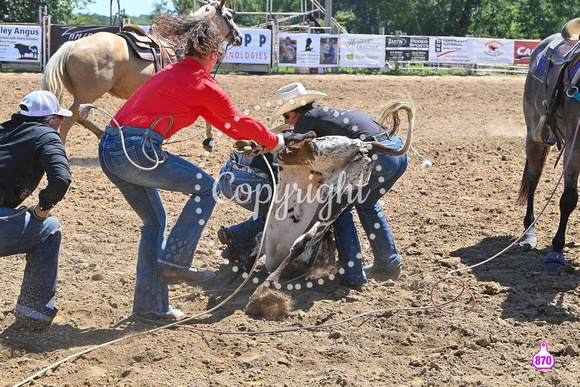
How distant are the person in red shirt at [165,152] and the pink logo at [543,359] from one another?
203 cm

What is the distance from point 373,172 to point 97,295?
2.30 metres

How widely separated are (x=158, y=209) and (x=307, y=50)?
17.3 meters

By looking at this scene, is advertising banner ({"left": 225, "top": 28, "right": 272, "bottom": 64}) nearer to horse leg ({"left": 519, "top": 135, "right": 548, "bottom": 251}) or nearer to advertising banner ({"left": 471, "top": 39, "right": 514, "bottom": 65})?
advertising banner ({"left": 471, "top": 39, "right": 514, "bottom": 65})

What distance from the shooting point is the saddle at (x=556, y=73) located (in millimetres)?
4969

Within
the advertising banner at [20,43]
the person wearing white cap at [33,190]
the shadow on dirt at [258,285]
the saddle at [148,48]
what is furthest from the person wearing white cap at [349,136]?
the advertising banner at [20,43]

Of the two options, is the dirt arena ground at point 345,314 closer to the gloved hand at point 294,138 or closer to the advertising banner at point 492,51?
the gloved hand at point 294,138

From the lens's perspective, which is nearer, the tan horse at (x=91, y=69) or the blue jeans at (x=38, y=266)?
the blue jeans at (x=38, y=266)

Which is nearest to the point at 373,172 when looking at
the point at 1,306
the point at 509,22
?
the point at 1,306

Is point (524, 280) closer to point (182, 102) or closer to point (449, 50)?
point (182, 102)

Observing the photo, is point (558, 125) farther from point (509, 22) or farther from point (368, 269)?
point (509, 22)

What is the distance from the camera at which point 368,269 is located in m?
5.06

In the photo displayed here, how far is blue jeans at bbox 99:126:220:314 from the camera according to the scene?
3836mm

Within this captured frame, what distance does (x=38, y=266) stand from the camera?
3881 millimetres

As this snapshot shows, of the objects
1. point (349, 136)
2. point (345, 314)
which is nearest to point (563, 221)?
point (349, 136)
